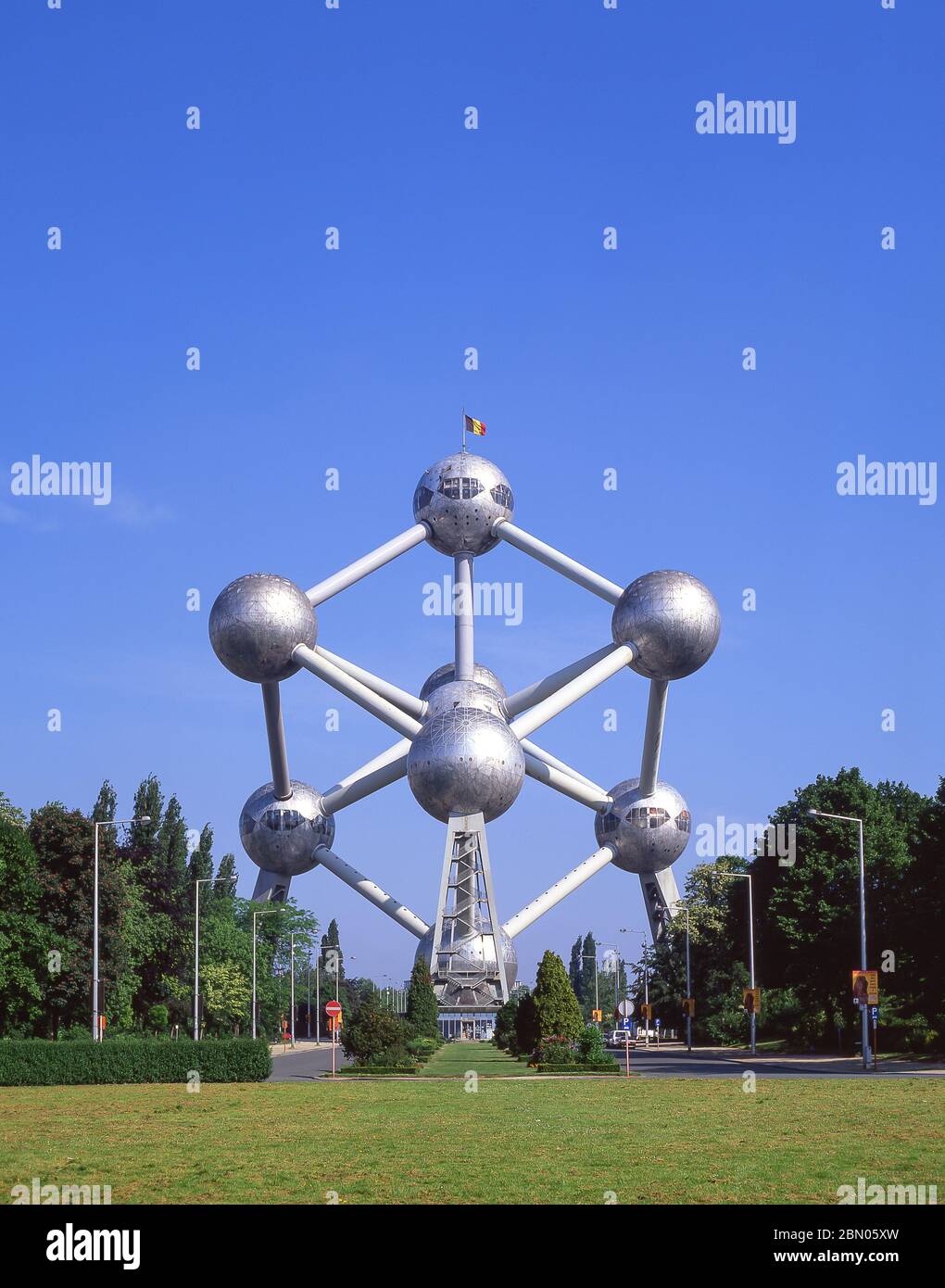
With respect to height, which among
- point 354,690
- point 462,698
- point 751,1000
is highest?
point 354,690

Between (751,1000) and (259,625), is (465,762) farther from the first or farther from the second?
(751,1000)

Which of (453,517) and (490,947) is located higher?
(453,517)

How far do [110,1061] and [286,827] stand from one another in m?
36.3

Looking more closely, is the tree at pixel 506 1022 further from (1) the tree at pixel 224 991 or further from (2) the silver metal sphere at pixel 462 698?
(1) the tree at pixel 224 991

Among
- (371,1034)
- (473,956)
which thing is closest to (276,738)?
(473,956)

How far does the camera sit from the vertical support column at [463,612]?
233 feet

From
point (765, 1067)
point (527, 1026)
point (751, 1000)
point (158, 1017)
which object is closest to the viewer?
point (765, 1067)

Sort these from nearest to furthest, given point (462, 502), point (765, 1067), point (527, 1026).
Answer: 1. point (765, 1067)
2. point (527, 1026)
3. point (462, 502)

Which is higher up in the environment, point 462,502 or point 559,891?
point 462,502

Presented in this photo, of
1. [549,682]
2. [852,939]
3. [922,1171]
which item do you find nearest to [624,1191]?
[922,1171]

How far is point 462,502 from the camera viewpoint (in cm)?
6969

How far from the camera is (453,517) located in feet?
229
